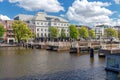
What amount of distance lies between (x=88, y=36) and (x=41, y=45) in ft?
240

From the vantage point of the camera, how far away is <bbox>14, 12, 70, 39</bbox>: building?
539 feet

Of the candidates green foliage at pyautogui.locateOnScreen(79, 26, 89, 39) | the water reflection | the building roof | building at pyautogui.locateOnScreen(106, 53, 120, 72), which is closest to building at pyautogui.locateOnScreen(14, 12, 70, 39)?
the building roof

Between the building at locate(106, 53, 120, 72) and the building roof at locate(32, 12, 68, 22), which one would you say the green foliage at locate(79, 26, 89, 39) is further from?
the building at locate(106, 53, 120, 72)

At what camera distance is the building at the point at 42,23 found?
16425cm

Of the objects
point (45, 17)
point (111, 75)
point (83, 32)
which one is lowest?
point (111, 75)

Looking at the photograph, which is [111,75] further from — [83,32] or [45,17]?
[45,17]

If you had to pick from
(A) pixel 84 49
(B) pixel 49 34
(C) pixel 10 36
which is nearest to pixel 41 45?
(A) pixel 84 49

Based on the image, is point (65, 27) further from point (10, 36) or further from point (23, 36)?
point (23, 36)

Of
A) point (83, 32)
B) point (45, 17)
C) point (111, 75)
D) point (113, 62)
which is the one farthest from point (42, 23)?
point (111, 75)

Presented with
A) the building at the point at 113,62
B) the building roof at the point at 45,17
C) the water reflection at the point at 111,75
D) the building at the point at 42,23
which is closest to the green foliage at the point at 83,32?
the building at the point at 42,23

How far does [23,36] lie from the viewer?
401 feet

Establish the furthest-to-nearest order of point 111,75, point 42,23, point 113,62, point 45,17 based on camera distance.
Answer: point 45,17, point 42,23, point 113,62, point 111,75

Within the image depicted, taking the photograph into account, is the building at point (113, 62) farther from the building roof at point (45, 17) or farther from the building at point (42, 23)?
the building roof at point (45, 17)

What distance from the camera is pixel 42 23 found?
553 ft
